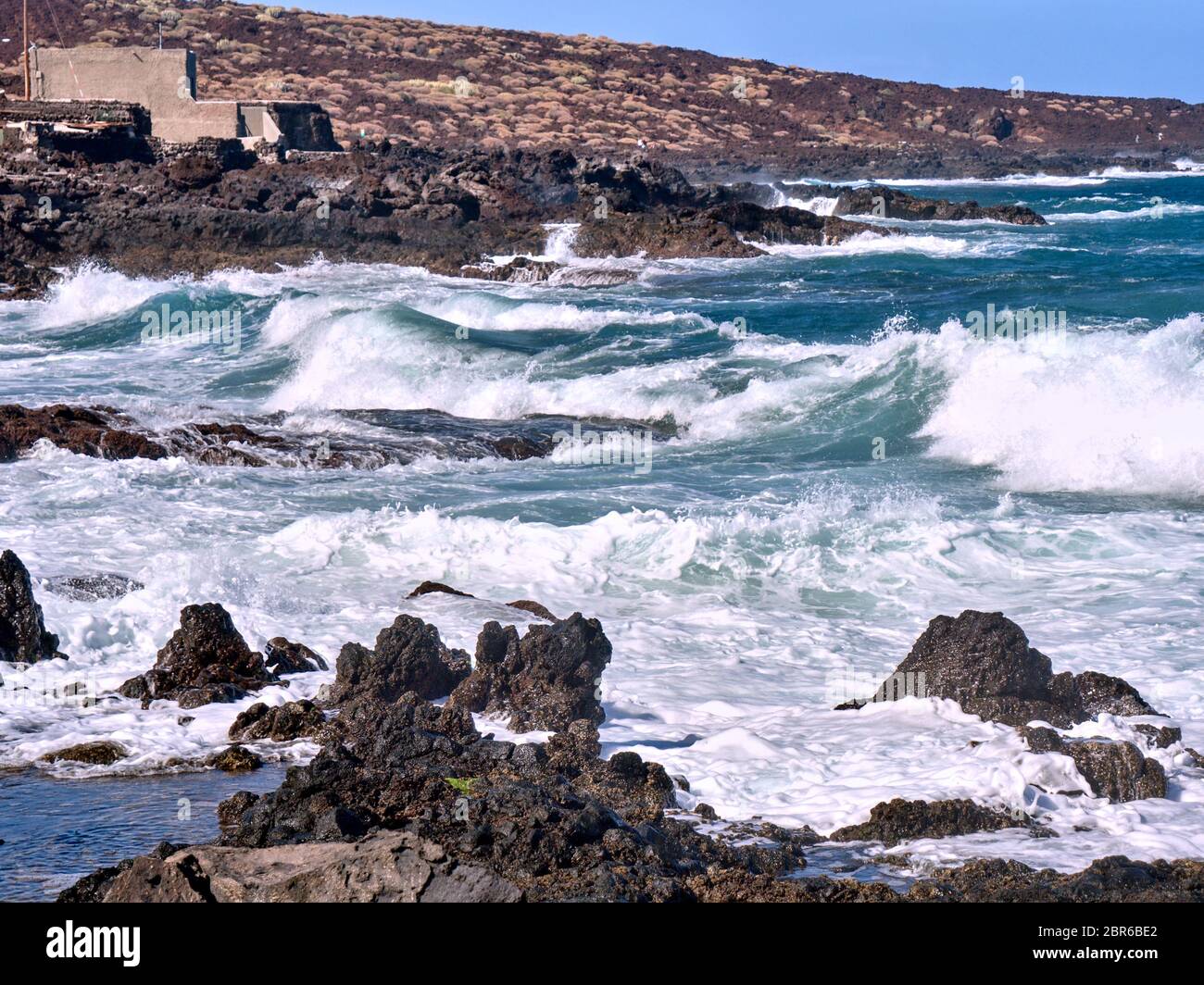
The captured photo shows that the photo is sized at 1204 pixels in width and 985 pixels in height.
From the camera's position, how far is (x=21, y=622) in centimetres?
A: 760

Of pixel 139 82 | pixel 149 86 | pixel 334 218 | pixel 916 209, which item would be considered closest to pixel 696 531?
pixel 334 218

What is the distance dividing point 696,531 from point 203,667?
4.18 metres

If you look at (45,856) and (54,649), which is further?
(54,649)

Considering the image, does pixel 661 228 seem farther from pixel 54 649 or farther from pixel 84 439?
pixel 54 649

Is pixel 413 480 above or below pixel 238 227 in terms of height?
below

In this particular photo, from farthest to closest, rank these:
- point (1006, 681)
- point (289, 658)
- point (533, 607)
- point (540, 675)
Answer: point (533, 607) < point (289, 658) < point (540, 675) < point (1006, 681)

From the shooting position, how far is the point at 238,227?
30.9m

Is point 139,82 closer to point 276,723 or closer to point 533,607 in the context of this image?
point 533,607

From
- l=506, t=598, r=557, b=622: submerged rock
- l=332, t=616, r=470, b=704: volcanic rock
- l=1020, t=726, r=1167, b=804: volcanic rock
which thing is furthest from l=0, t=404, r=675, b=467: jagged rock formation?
l=1020, t=726, r=1167, b=804: volcanic rock

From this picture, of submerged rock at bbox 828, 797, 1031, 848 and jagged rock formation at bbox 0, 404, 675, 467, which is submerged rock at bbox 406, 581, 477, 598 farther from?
jagged rock formation at bbox 0, 404, 675, 467

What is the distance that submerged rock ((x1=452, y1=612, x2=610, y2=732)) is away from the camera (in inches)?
263
